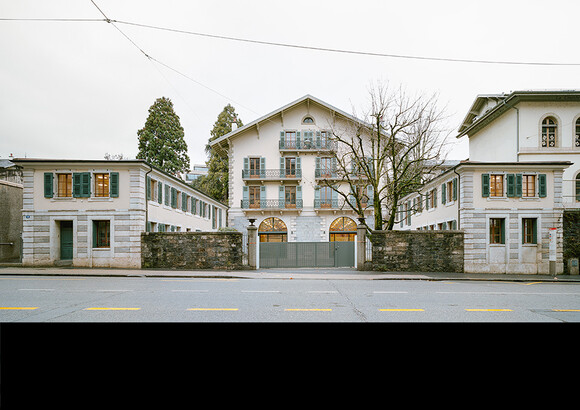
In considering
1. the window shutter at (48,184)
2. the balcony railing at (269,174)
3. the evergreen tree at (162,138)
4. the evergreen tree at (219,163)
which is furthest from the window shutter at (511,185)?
the evergreen tree at (162,138)

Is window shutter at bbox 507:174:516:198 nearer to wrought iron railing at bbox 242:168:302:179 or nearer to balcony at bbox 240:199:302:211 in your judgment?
balcony at bbox 240:199:302:211

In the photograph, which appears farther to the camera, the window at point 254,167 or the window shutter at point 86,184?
the window at point 254,167

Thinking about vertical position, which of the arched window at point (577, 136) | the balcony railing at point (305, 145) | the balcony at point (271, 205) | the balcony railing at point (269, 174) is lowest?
the balcony at point (271, 205)

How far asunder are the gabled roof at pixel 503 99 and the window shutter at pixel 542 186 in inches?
293

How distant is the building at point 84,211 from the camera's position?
20.4 meters

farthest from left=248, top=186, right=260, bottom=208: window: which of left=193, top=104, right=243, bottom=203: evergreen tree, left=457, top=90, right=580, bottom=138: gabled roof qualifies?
left=457, top=90, right=580, bottom=138: gabled roof

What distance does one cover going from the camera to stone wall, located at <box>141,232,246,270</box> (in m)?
20.3

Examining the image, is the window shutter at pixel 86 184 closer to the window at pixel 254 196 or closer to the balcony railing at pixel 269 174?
the balcony railing at pixel 269 174

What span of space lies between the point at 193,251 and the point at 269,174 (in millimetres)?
16886

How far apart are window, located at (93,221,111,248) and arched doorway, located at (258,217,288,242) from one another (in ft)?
55.4
